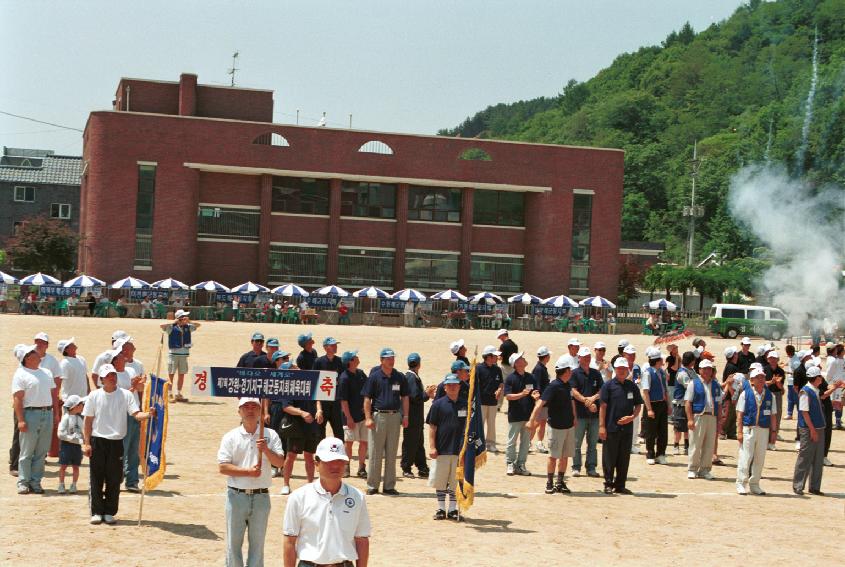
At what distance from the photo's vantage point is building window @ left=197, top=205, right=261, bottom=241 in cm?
5931

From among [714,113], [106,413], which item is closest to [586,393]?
[106,413]

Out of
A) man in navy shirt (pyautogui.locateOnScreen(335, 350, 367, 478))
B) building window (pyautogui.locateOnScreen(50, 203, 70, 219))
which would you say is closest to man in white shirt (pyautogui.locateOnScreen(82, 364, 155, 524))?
man in navy shirt (pyautogui.locateOnScreen(335, 350, 367, 478))

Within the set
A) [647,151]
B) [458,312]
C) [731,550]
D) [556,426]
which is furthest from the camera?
[647,151]

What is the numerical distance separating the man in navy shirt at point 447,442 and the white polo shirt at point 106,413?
3.61 metres

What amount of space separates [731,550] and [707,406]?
493cm

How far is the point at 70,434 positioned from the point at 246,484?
453 centimetres

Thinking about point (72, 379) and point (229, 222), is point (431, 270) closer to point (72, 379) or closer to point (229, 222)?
point (229, 222)

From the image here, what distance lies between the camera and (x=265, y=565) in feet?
34.2

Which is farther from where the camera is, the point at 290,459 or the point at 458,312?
the point at 458,312

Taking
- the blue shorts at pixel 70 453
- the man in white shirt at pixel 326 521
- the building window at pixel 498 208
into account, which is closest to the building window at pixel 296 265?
the building window at pixel 498 208

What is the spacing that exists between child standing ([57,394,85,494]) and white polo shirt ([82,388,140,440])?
3.84ft

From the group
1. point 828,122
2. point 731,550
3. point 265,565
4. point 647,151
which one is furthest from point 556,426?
point 647,151

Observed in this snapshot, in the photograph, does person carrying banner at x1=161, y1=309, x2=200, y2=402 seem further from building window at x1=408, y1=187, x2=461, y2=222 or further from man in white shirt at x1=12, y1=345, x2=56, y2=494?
building window at x1=408, y1=187, x2=461, y2=222

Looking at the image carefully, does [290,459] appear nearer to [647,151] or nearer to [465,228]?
[465,228]
